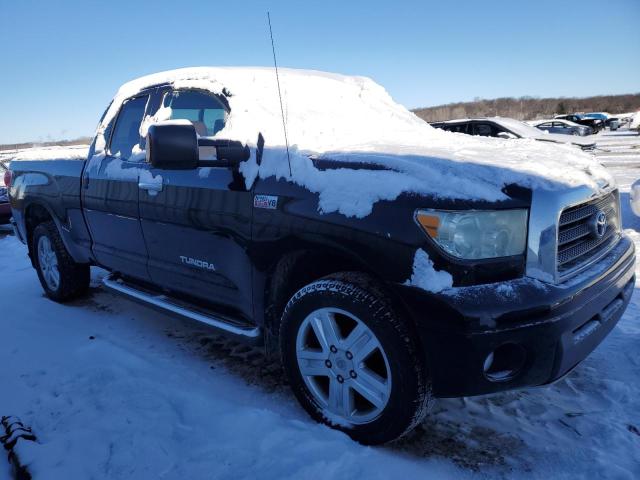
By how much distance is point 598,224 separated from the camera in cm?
226

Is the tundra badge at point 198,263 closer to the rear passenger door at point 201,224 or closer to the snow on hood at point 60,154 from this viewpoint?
the rear passenger door at point 201,224

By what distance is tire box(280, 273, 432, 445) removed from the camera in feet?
6.33

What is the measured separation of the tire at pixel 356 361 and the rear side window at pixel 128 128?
192cm

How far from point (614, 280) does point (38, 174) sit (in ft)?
14.5

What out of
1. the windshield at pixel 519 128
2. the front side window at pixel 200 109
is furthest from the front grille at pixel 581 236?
the windshield at pixel 519 128

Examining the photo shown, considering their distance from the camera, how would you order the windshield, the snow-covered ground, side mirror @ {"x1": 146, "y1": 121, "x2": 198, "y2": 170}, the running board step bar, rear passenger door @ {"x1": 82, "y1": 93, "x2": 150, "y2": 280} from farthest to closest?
the windshield < rear passenger door @ {"x1": 82, "y1": 93, "x2": 150, "y2": 280} < the running board step bar < side mirror @ {"x1": 146, "y1": 121, "x2": 198, "y2": 170} < the snow-covered ground

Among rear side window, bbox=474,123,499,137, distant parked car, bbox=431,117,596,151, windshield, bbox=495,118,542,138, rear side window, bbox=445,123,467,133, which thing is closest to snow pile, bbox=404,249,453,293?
distant parked car, bbox=431,117,596,151

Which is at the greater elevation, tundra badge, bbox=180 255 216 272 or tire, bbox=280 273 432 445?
tundra badge, bbox=180 255 216 272

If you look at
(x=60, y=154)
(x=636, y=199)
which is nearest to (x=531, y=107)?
(x=636, y=199)

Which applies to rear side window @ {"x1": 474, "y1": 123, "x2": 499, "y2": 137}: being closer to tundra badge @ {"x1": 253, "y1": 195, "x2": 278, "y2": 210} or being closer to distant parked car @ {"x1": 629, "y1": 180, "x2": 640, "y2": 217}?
distant parked car @ {"x1": 629, "y1": 180, "x2": 640, "y2": 217}

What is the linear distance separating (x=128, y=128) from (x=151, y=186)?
2.69 feet

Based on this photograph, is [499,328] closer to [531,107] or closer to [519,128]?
[519,128]

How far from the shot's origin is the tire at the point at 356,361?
6.33ft

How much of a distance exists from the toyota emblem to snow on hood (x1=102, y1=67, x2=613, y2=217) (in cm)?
14
